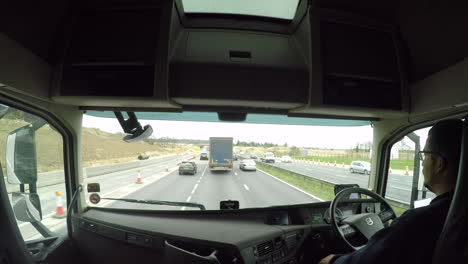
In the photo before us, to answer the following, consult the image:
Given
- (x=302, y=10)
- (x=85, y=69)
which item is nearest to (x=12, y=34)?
(x=85, y=69)

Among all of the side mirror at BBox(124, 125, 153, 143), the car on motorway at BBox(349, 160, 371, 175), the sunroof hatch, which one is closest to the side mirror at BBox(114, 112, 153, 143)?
the side mirror at BBox(124, 125, 153, 143)

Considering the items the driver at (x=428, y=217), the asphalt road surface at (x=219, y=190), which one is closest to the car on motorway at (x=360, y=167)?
the asphalt road surface at (x=219, y=190)

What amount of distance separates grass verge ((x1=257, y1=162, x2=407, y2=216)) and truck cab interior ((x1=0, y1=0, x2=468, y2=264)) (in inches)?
25.9

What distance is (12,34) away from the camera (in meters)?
1.66

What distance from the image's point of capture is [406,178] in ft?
9.67

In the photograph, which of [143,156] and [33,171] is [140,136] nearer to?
[143,156]

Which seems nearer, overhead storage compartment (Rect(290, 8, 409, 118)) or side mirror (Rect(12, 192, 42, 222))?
overhead storage compartment (Rect(290, 8, 409, 118))

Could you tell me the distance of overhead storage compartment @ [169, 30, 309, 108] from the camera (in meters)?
2.06

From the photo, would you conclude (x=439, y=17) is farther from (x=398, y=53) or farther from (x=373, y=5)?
(x=373, y=5)

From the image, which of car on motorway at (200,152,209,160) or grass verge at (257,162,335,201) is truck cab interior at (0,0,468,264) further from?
car on motorway at (200,152,209,160)

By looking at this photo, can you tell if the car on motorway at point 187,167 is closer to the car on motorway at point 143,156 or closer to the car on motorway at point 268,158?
the car on motorway at point 143,156

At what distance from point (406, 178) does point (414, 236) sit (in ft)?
6.96

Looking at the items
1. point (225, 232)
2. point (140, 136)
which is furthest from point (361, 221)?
point (140, 136)

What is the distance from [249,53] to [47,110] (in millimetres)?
2135
